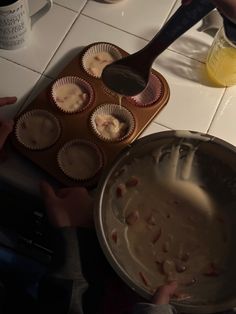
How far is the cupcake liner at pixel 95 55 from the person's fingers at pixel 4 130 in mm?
164

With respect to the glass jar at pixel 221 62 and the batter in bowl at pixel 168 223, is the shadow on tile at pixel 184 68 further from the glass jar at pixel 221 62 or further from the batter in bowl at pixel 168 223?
the batter in bowl at pixel 168 223

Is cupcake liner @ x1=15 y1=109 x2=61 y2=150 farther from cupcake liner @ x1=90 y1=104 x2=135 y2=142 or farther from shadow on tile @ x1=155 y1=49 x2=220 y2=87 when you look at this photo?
shadow on tile @ x1=155 y1=49 x2=220 y2=87

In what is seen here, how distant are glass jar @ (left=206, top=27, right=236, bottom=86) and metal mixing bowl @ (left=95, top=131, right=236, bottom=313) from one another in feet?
0.60

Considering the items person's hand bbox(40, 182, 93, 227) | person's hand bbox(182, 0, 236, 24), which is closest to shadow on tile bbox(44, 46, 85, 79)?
person's hand bbox(40, 182, 93, 227)

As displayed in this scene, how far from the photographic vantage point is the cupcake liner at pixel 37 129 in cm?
77

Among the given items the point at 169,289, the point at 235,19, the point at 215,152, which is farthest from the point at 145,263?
the point at 235,19

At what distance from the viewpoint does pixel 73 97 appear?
2.68 feet

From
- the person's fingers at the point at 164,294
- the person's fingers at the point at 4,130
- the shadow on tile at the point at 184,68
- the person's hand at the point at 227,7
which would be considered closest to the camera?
the person's hand at the point at 227,7

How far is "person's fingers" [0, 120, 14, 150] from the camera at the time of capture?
75 centimetres

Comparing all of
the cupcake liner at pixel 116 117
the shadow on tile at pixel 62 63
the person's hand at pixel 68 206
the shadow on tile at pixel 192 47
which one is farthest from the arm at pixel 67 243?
the shadow on tile at pixel 192 47

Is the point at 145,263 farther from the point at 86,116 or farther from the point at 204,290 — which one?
the point at 86,116

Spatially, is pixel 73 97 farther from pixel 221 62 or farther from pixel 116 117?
pixel 221 62

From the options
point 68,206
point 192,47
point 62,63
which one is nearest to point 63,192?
point 68,206

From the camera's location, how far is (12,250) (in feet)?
2.46
